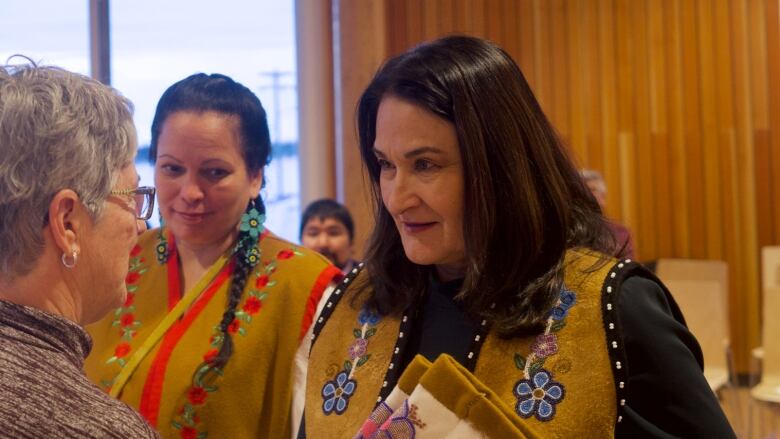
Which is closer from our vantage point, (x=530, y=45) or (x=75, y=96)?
(x=75, y=96)

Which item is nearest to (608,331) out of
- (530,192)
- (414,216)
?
(530,192)

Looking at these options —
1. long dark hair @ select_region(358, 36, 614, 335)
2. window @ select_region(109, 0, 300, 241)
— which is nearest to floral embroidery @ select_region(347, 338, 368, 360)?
long dark hair @ select_region(358, 36, 614, 335)

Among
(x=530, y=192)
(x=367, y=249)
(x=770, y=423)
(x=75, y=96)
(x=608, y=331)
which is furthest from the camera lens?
(x=770, y=423)

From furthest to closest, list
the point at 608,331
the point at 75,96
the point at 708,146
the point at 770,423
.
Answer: the point at 708,146 < the point at 770,423 < the point at 608,331 < the point at 75,96

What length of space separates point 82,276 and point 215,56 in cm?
544

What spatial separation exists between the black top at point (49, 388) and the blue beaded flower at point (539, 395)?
583mm

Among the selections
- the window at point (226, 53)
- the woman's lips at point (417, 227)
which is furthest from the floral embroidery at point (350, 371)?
the window at point (226, 53)

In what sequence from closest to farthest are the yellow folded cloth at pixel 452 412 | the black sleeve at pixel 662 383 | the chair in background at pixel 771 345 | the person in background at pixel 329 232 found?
the yellow folded cloth at pixel 452 412, the black sleeve at pixel 662 383, the chair in background at pixel 771 345, the person in background at pixel 329 232

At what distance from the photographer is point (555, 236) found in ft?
5.61

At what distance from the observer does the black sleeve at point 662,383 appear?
1500mm

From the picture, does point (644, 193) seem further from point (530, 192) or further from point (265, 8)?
point (530, 192)

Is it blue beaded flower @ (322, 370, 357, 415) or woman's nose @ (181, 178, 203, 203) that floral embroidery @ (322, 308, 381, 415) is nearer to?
blue beaded flower @ (322, 370, 357, 415)

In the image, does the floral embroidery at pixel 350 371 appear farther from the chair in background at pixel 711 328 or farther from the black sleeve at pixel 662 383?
the chair in background at pixel 711 328

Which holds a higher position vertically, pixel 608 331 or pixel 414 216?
pixel 414 216
